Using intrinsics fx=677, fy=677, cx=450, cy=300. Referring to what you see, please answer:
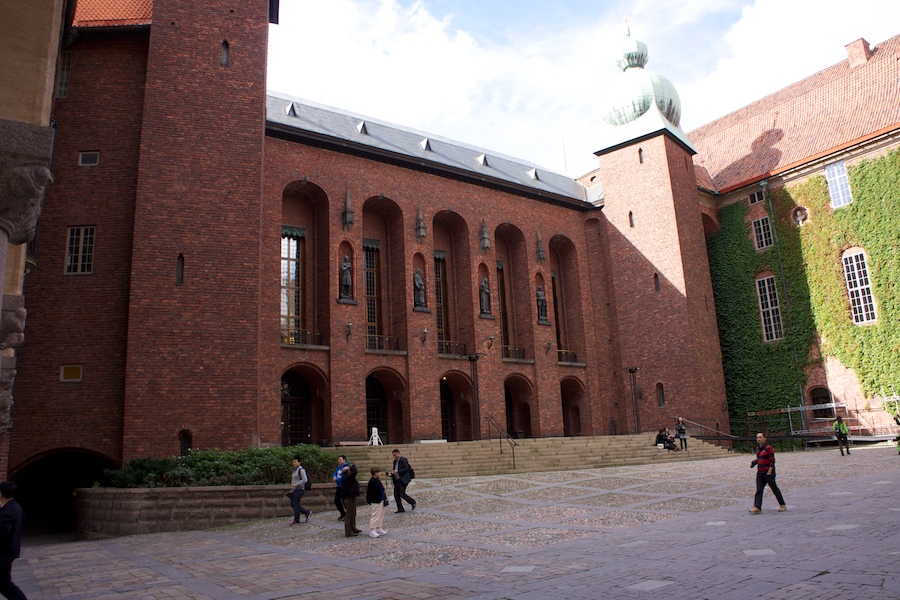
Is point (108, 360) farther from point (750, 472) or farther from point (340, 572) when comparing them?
point (750, 472)

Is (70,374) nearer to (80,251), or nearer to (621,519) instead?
(80,251)

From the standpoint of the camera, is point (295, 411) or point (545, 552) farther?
point (295, 411)


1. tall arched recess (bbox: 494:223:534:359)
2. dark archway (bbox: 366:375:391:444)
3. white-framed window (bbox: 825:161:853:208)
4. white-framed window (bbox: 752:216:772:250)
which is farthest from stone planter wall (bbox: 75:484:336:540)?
white-framed window (bbox: 825:161:853:208)

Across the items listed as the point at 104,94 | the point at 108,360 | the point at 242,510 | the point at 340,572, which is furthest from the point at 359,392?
the point at 340,572

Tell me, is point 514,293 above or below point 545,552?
above

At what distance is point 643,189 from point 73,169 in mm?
23898

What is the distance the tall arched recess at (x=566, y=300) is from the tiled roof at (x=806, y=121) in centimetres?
831

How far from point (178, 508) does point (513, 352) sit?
759 inches

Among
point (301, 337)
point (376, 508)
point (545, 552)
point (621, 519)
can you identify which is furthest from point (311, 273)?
point (545, 552)

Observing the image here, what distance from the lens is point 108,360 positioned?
17375 mm

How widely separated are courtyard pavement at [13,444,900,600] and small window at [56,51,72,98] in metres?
13.3

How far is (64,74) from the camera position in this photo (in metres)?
19.9

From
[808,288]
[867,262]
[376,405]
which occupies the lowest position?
[376,405]

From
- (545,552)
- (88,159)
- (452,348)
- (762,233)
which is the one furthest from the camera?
(762,233)
